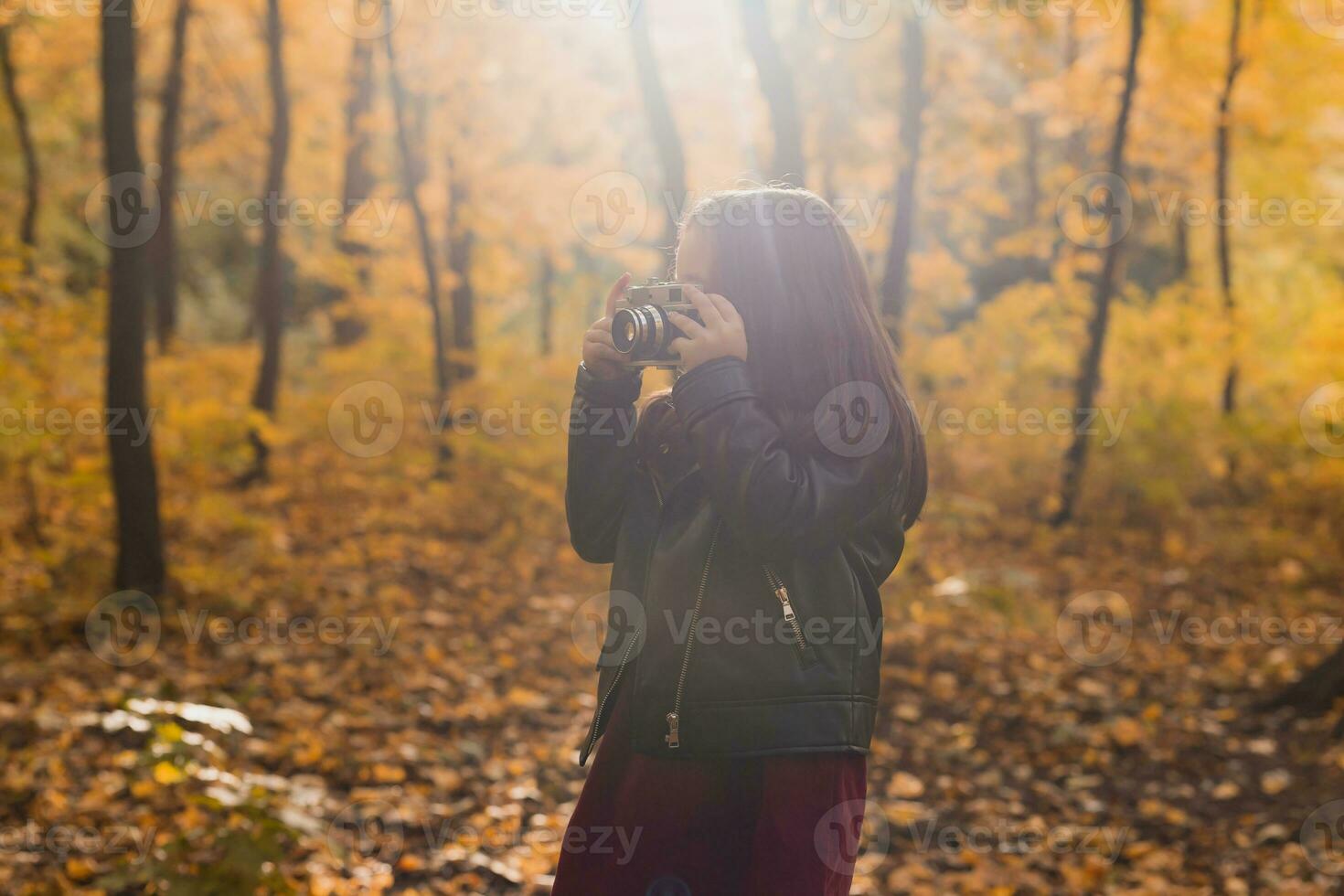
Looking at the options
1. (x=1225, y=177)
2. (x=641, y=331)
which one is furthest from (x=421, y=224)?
(x=1225, y=177)

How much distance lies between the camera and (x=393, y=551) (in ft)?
27.9

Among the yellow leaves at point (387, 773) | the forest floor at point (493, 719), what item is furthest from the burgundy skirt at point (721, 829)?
the yellow leaves at point (387, 773)

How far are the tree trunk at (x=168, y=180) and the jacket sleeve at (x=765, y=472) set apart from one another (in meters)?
11.0

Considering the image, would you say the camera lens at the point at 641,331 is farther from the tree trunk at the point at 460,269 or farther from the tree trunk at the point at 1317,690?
the tree trunk at the point at 460,269

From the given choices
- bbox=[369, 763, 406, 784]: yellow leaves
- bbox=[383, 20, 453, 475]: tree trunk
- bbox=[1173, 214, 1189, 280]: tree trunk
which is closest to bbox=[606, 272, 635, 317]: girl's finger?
bbox=[369, 763, 406, 784]: yellow leaves

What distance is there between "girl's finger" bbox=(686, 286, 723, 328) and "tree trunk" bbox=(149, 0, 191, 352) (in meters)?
10.9

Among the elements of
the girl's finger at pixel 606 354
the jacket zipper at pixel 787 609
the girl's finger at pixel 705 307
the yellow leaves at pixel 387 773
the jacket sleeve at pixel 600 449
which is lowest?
the yellow leaves at pixel 387 773

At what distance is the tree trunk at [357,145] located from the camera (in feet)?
40.7

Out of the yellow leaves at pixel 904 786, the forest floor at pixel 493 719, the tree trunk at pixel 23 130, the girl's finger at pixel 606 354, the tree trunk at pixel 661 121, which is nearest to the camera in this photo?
the girl's finger at pixel 606 354

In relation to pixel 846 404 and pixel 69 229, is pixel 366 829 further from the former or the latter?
pixel 69 229

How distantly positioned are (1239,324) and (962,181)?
5.73m

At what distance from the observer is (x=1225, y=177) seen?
1270cm

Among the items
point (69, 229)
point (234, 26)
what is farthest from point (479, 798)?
point (69, 229)

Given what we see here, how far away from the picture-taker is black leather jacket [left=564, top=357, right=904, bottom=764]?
67.1 inches
